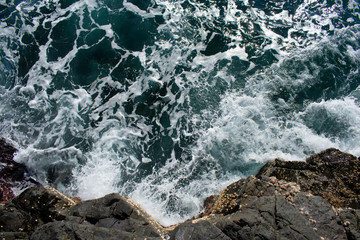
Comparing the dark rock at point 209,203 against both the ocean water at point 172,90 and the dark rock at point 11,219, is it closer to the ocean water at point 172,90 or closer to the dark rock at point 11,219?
the ocean water at point 172,90

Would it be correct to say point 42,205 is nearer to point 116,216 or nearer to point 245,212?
point 116,216

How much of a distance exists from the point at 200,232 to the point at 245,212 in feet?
4.42

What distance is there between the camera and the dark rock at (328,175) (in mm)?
6543

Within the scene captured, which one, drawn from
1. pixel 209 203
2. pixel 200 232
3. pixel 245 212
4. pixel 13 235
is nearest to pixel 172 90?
pixel 209 203

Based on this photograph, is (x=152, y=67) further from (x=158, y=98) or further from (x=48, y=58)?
(x=48, y=58)

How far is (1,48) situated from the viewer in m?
12.8

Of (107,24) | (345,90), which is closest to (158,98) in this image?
(107,24)

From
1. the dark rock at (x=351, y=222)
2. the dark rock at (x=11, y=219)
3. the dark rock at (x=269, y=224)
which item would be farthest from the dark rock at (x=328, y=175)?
the dark rock at (x=11, y=219)

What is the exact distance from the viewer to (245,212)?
5.58 metres

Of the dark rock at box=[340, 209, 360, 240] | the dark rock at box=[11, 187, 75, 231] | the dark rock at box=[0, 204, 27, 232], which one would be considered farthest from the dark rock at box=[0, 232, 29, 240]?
the dark rock at box=[340, 209, 360, 240]

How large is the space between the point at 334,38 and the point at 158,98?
1064 centimetres

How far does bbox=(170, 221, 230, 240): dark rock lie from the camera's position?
190 inches

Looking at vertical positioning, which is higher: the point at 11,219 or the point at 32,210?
the point at 11,219

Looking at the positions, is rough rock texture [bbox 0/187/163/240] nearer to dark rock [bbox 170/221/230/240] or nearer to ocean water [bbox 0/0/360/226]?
dark rock [bbox 170/221/230/240]
